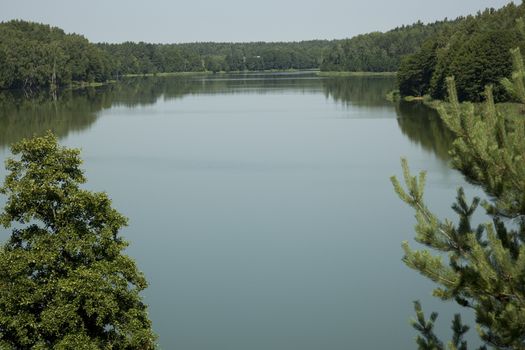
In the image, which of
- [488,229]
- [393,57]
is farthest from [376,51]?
[488,229]

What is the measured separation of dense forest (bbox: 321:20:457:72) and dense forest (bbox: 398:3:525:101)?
65.7m

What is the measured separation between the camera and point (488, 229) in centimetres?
820

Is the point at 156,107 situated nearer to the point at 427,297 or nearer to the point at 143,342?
the point at 427,297

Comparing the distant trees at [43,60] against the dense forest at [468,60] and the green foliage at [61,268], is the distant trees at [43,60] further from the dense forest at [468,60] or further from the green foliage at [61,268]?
the green foliage at [61,268]

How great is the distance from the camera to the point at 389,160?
47.1 m

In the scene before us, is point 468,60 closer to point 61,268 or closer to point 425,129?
point 425,129

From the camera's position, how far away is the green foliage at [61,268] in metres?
12.6

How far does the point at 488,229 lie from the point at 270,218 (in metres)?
24.5

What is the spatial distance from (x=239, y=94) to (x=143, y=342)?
10271 centimetres

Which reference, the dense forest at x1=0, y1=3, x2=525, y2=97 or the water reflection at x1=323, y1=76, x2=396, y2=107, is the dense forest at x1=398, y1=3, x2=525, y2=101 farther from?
the water reflection at x1=323, y1=76, x2=396, y2=107

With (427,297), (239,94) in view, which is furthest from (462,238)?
(239,94)

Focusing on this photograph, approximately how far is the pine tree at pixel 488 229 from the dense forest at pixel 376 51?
16090 cm

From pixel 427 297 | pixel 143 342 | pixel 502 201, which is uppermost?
pixel 502 201

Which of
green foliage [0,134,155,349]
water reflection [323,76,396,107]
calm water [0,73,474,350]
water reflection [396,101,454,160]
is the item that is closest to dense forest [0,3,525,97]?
water reflection [396,101,454,160]
